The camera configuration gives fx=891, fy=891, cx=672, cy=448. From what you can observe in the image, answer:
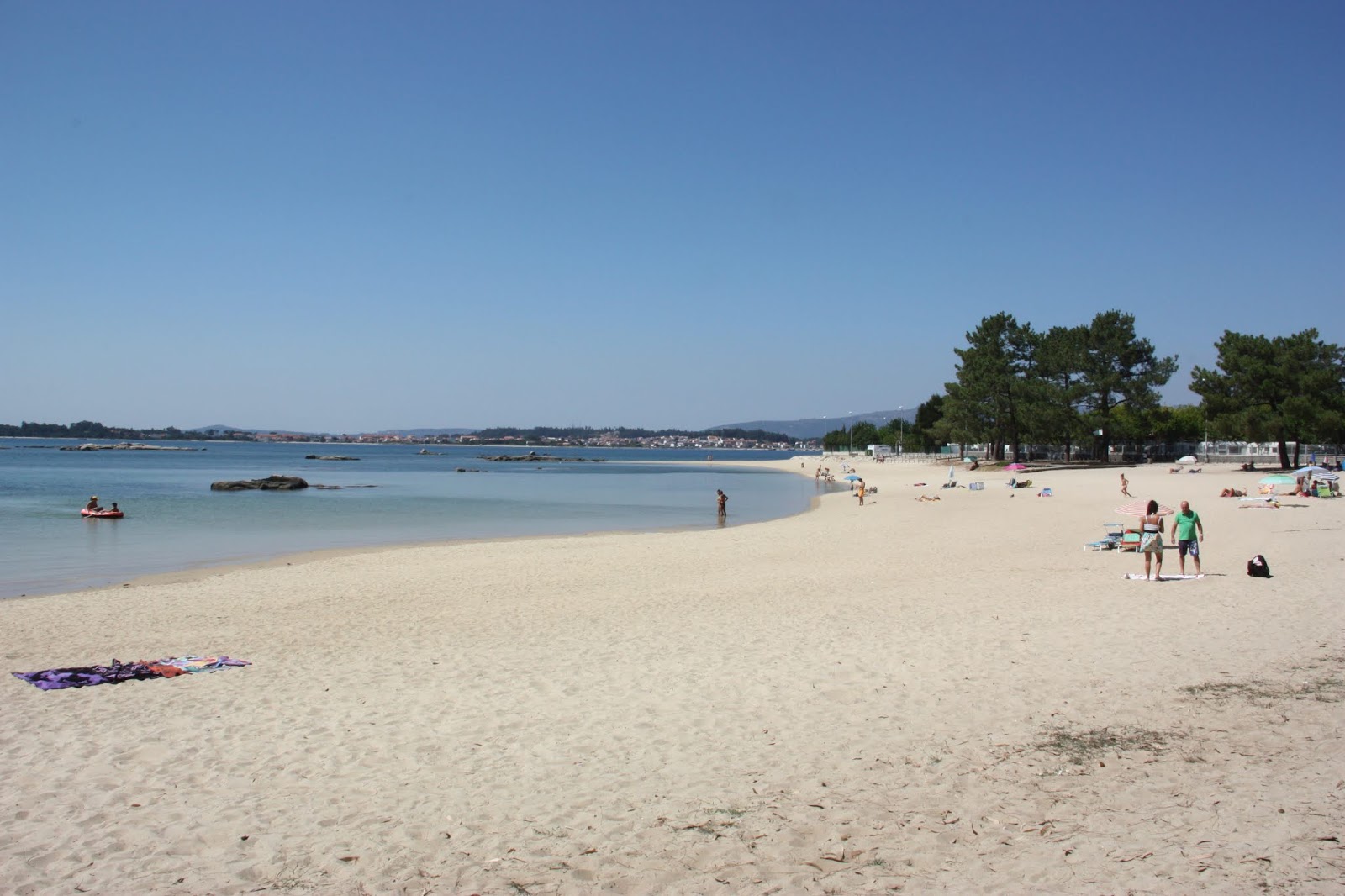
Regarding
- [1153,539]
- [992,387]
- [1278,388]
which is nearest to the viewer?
[1153,539]

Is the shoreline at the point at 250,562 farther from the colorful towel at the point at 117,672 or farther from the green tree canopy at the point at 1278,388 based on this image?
the green tree canopy at the point at 1278,388

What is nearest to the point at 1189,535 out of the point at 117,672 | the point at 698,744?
the point at 698,744

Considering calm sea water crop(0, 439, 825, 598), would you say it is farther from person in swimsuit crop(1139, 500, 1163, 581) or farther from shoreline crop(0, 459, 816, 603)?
person in swimsuit crop(1139, 500, 1163, 581)

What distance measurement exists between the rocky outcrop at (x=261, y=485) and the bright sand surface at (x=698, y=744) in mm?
43603

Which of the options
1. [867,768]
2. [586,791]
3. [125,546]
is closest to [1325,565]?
[867,768]

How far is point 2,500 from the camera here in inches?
1672

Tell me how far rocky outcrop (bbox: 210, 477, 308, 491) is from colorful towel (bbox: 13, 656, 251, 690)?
48.8m

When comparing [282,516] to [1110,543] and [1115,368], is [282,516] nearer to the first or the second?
[1110,543]

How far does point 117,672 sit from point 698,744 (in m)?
6.32

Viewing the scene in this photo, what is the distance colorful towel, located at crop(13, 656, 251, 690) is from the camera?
889cm

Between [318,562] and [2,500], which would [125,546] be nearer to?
[318,562]

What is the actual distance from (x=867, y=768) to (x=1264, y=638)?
636 cm

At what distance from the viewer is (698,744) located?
7051mm

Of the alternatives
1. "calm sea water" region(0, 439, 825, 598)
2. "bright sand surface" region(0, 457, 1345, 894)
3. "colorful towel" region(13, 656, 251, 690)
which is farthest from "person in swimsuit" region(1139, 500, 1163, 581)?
"calm sea water" region(0, 439, 825, 598)
